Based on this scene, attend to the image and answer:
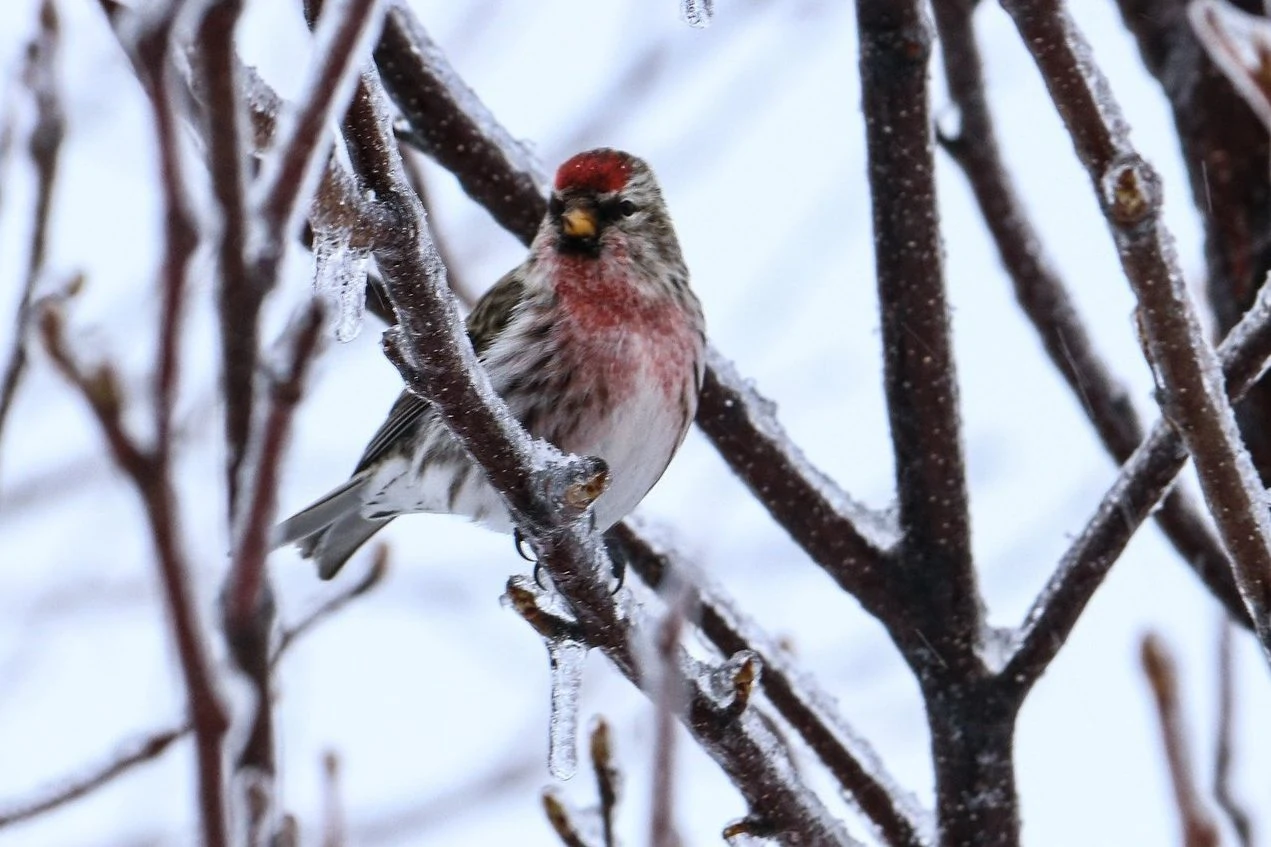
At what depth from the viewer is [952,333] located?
3.30 m

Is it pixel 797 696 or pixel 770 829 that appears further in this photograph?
pixel 797 696

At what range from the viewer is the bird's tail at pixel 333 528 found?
443cm

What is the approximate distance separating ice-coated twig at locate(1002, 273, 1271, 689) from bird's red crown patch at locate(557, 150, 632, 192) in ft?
5.26

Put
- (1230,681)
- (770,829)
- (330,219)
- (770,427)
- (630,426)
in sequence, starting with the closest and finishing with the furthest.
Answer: (1230,681)
(330,219)
(770,829)
(770,427)
(630,426)

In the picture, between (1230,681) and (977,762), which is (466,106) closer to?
(977,762)

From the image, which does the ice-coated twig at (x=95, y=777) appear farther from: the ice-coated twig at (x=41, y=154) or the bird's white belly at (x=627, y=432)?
the bird's white belly at (x=627, y=432)

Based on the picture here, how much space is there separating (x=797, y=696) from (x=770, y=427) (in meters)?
0.61

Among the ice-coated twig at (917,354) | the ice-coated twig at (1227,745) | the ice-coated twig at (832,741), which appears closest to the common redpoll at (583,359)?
the ice-coated twig at (832,741)

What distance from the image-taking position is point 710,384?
3748mm

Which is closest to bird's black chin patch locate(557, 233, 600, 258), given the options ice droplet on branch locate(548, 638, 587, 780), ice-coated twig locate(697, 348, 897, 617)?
ice-coated twig locate(697, 348, 897, 617)

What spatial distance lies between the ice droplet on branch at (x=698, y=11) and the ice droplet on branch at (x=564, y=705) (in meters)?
0.91

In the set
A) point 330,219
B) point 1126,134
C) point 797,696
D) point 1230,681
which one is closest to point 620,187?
point 797,696

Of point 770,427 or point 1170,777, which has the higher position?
point 770,427

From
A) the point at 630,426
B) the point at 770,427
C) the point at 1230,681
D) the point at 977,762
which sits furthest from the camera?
the point at 630,426
